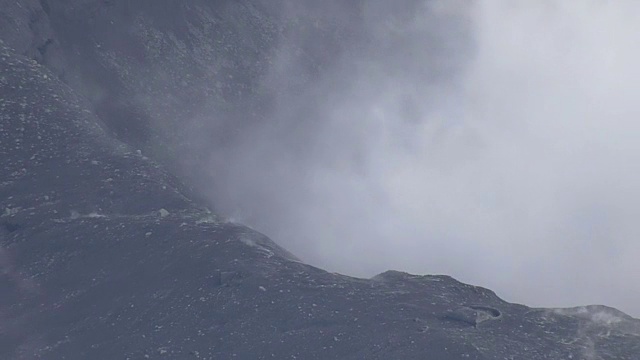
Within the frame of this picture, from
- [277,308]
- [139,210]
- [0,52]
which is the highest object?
[0,52]

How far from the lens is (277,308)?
41.7 metres

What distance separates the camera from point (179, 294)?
138ft

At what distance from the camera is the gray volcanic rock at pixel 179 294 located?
39969 mm

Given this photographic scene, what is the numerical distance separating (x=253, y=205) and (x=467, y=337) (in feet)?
99.6

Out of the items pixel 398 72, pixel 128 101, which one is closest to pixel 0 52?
pixel 128 101

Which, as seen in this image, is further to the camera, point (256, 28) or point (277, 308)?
point (256, 28)

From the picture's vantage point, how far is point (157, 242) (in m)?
44.7

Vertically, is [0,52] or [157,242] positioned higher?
[0,52]

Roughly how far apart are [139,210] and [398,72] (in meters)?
39.4

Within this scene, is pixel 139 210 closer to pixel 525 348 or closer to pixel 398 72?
pixel 525 348

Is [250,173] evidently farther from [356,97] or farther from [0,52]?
[0,52]

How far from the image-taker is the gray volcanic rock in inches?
1574

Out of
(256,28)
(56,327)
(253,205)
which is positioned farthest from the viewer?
(256,28)

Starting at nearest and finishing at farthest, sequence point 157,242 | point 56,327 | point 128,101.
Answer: point 56,327, point 157,242, point 128,101
